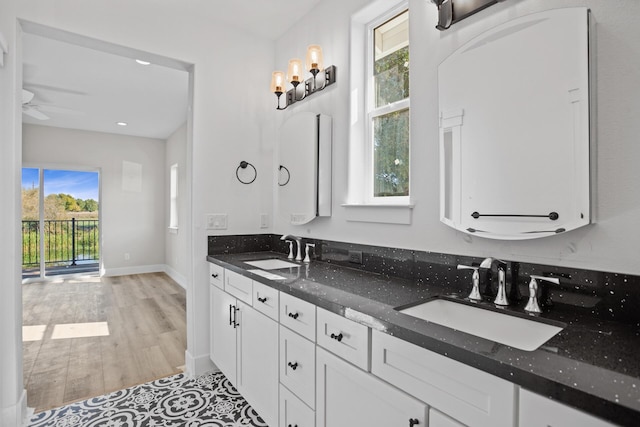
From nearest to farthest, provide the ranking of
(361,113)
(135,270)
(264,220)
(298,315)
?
(298,315)
(361,113)
(264,220)
(135,270)

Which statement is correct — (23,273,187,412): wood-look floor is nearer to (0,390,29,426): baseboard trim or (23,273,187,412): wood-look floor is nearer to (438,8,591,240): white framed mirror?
(0,390,29,426): baseboard trim

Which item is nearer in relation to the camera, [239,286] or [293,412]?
[293,412]

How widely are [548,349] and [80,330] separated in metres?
4.20

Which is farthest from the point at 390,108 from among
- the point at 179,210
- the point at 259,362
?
the point at 179,210

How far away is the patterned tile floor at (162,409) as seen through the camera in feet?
6.63

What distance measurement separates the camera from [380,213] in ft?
6.44

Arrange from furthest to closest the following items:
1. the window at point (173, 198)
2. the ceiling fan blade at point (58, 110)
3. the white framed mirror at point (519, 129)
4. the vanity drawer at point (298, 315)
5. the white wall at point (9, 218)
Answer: the window at point (173, 198) < the ceiling fan blade at point (58, 110) < the white wall at point (9, 218) < the vanity drawer at point (298, 315) < the white framed mirror at point (519, 129)

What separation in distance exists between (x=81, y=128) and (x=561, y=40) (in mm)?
7031

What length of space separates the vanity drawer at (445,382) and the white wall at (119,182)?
654 cm

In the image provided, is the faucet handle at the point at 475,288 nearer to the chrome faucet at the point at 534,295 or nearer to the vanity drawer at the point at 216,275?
the chrome faucet at the point at 534,295

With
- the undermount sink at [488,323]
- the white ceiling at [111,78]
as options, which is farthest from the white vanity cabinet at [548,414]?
the white ceiling at [111,78]

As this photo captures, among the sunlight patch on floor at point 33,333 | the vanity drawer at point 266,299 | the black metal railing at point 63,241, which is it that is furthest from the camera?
the black metal railing at point 63,241

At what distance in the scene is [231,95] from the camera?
9.19 ft

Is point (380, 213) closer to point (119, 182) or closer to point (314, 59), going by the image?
point (314, 59)
